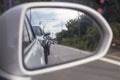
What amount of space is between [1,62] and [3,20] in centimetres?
19

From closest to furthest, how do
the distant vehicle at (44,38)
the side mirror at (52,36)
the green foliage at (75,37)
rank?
1. the side mirror at (52,36)
2. the distant vehicle at (44,38)
3. the green foliage at (75,37)

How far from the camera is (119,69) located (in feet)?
41.2

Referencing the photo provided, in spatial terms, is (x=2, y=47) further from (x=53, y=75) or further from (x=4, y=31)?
(x=53, y=75)

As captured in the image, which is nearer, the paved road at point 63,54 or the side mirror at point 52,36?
the side mirror at point 52,36

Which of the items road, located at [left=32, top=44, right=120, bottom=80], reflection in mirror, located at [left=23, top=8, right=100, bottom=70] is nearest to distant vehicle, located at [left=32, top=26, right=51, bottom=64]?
reflection in mirror, located at [left=23, top=8, right=100, bottom=70]

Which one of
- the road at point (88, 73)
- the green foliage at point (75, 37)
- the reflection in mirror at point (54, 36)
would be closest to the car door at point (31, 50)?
the reflection in mirror at point (54, 36)

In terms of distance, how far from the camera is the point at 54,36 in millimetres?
2238

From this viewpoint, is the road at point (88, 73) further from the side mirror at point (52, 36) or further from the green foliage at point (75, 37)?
the side mirror at point (52, 36)

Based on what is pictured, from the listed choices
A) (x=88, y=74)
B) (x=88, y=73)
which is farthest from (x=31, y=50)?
(x=88, y=73)

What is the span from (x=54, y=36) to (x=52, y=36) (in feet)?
0.05

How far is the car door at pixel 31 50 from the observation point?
211cm

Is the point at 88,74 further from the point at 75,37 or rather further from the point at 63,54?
the point at 63,54

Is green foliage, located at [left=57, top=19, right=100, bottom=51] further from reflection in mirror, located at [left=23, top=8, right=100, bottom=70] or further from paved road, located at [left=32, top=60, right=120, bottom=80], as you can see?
paved road, located at [left=32, top=60, right=120, bottom=80]

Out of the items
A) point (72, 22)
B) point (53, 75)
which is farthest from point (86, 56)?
point (53, 75)
